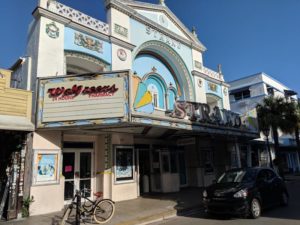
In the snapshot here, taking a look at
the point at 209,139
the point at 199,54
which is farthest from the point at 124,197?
the point at 199,54

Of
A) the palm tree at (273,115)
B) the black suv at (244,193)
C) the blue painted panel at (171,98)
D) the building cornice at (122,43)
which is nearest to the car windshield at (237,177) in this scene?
the black suv at (244,193)

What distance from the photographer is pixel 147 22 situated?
16.8m

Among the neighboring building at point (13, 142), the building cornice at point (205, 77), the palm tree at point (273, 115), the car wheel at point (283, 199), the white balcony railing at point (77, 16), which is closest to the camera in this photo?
the neighboring building at point (13, 142)

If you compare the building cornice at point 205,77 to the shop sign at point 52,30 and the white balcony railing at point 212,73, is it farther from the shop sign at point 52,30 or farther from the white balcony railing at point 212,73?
the shop sign at point 52,30

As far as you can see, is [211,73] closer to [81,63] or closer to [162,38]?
[162,38]

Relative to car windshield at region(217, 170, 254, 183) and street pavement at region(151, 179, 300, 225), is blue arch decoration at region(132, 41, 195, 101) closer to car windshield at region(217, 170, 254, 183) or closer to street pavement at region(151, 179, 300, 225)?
car windshield at region(217, 170, 254, 183)

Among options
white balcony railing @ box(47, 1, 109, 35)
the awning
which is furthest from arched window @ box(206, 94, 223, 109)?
the awning

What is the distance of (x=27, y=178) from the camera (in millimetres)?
10211

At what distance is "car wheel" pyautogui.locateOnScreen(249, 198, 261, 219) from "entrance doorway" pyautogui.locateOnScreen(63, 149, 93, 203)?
7259 millimetres

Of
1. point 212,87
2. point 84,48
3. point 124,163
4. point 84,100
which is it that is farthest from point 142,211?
point 212,87

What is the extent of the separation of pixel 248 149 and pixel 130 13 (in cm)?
1823

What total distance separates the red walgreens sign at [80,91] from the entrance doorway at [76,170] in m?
2.91

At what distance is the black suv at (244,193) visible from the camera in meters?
8.95

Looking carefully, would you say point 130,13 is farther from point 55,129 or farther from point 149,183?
point 149,183
